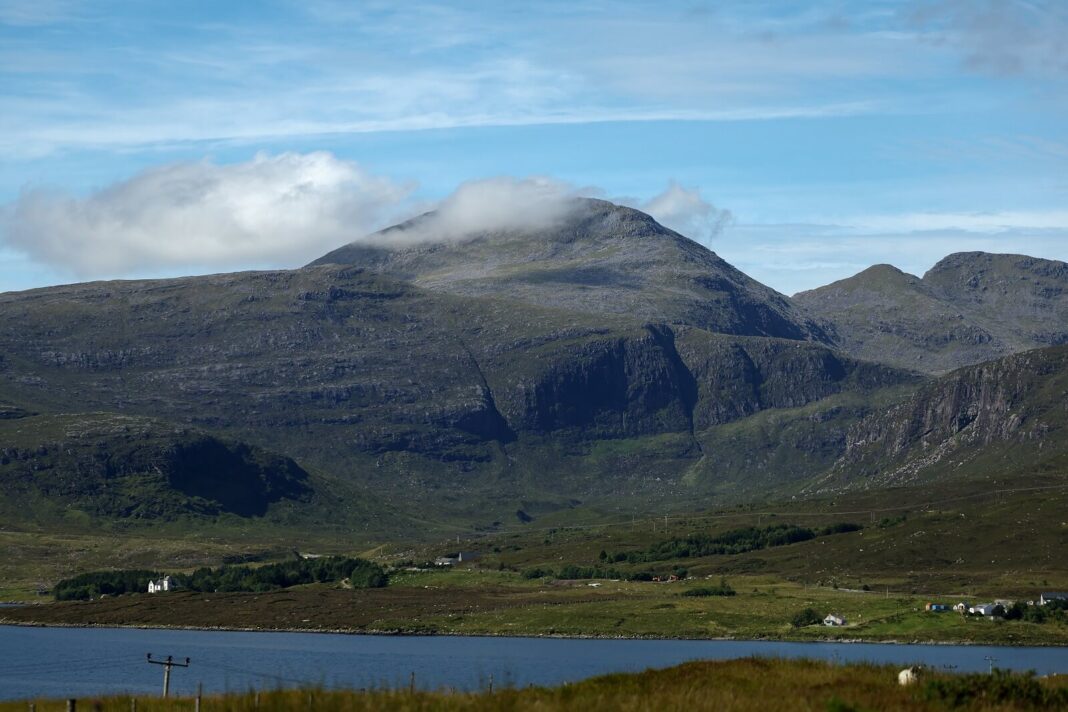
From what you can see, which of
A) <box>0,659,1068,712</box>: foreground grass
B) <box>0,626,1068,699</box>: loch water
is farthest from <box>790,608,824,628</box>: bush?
<box>0,659,1068,712</box>: foreground grass

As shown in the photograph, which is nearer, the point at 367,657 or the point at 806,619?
the point at 367,657

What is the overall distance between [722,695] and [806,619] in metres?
148

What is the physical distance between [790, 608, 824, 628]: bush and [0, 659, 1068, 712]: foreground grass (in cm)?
13806

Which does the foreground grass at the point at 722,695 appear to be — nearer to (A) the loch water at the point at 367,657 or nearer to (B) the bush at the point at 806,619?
(A) the loch water at the point at 367,657

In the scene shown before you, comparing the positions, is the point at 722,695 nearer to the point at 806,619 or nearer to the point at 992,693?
the point at 992,693

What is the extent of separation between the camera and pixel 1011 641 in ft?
584

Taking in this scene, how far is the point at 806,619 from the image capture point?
192 meters

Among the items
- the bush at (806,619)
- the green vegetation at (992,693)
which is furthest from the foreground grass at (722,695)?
the bush at (806,619)

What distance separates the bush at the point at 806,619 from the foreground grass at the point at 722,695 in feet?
453

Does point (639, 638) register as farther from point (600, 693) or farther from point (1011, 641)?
point (600, 693)

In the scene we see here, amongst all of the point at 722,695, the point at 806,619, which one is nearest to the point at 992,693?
the point at 722,695

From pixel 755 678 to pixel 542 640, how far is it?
461 feet

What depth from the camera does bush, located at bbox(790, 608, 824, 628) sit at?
627 ft

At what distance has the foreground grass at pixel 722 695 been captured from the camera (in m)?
47.2
